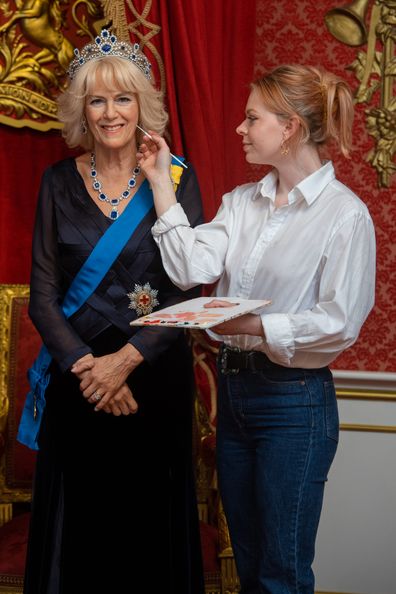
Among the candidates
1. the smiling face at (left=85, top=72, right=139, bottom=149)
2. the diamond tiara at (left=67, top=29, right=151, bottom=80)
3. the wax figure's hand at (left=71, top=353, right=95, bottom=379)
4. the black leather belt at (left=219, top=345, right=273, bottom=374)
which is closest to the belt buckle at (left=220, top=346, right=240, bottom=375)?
the black leather belt at (left=219, top=345, right=273, bottom=374)

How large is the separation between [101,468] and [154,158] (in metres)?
0.80

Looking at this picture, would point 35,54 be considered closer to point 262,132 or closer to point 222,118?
point 222,118

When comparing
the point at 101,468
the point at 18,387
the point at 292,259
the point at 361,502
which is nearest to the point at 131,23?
the point at 292,259

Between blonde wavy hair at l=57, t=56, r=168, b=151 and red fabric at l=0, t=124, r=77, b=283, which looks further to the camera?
red fabric at l=0, t=124, r=77, b=283

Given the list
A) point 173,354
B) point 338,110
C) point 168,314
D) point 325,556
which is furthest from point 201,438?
point 338,110

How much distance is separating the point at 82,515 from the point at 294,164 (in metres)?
1.04

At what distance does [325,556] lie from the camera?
10.2ft

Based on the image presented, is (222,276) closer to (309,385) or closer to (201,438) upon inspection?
(309,385)

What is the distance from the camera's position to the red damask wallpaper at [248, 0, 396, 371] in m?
2.98

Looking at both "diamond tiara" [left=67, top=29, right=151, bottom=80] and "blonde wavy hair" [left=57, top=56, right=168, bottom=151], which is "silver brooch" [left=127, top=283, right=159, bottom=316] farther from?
"diamond tiara" [left=67, top=29, right=151, bottom=80]

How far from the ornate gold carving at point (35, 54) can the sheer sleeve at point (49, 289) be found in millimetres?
624

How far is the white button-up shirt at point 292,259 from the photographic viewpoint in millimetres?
1869

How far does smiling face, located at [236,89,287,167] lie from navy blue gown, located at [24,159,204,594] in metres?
0.33

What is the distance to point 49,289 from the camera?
2.29 m
